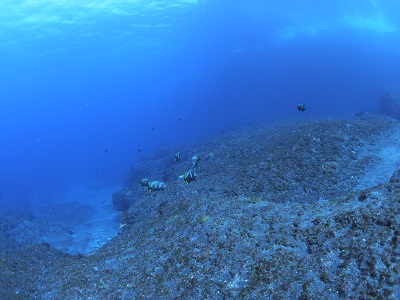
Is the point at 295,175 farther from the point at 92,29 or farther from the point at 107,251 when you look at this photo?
the point at 92,29

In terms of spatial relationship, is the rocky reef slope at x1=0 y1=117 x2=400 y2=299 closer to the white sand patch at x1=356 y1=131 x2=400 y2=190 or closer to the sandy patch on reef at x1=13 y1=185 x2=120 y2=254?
the white sand patch at x1=356 y1=131 x2=400 y2=190

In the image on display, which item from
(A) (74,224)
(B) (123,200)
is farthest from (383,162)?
(A) (74,224)

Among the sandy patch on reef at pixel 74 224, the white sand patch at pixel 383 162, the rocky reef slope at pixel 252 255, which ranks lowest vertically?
the sandy patch on reef at pixel 74 224

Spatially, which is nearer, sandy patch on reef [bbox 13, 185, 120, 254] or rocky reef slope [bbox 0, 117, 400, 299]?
rocky reef slope [bbox 0, 117, 400, 299]

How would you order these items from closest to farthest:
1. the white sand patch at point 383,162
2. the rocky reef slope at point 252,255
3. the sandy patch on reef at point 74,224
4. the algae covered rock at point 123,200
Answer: the rocky reef slope at point 252,255 < the white sand patch at point 383,162 < the sandy patch on reef at point 74,224 < the algae covered rock at point 123,200

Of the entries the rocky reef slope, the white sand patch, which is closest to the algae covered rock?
the rocky reef slope

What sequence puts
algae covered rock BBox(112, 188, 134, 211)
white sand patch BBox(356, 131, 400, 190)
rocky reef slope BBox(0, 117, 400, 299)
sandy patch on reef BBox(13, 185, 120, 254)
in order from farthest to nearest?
algae covered rock BBox(112, 188, 134, 211) → sandy patch on reef BBox(13, 185, 120, 254) → white sand patch BBox(356, 131, 400, 190) → rocky reef slope BBox(0, 117, 400, 299)

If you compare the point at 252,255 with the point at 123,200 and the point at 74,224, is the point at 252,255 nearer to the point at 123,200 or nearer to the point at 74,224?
the point at 123,200

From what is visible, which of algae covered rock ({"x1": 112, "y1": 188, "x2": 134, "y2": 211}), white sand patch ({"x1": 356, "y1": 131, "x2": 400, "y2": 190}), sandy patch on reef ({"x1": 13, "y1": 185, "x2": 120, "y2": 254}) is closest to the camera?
white sand patch ({"x1": 356, "y1": 131, "x2": 400, "y2": 190})

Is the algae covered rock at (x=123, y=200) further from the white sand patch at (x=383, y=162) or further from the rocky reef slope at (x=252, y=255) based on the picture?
the white sand patch at (x=383, y=162)

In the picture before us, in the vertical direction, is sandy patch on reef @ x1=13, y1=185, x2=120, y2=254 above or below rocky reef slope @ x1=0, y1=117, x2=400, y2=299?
below

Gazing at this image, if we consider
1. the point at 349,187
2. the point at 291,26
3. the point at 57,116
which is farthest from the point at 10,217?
the point at 57,116

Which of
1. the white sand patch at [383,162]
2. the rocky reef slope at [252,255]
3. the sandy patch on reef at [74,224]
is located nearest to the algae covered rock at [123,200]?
the sandy patch on reef at [74,224]

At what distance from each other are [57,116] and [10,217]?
455 feet
